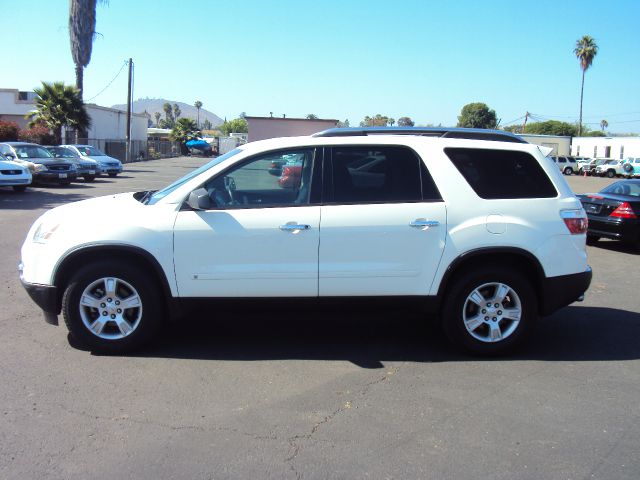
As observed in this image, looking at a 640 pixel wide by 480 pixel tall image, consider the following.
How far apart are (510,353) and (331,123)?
21.6m

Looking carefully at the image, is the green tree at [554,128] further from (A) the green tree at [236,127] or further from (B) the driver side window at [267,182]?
(B) the driver side window at [267,182]

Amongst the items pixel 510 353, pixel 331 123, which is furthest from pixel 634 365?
pixel 331 123

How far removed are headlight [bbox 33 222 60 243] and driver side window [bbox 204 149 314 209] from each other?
1.34 meters

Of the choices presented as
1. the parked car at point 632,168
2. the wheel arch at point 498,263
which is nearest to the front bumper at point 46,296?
the wheel arch at point 498,263

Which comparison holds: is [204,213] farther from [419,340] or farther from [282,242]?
[419,340]

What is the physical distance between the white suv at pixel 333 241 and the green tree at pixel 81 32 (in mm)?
36574

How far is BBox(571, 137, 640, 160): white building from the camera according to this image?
59062 mm

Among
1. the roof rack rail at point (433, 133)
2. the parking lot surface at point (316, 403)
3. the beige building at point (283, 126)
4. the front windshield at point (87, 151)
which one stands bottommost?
the parking lot surface at point (316, 403)

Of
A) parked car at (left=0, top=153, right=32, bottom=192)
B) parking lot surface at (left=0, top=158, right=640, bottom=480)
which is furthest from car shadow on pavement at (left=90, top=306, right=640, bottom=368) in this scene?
parked car at (left=0, top=153, right=32, bottom=192)

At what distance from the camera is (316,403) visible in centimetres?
428

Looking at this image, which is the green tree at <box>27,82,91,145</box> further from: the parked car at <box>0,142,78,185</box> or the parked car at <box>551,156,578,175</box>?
the parked car at <box>551,156,578,175</box>

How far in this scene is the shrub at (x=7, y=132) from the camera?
102 ft

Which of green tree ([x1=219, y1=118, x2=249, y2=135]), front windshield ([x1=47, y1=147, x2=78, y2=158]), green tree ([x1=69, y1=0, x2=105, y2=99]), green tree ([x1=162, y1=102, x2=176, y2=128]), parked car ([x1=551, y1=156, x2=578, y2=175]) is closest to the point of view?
front windshield ([x1=47, y1=147, x2=78, y2=158])

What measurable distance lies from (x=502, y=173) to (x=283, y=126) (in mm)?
22909
